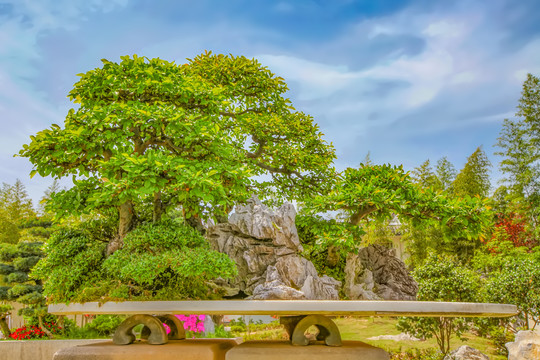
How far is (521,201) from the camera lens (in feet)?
40.2

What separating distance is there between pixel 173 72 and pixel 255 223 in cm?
280

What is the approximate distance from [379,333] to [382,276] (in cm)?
111

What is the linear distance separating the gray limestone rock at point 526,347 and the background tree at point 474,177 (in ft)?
26.7

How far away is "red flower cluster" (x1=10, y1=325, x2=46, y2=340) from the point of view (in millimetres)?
7798

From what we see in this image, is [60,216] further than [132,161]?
Yes

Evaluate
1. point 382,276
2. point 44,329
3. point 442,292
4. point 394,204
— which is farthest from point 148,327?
point 44,329

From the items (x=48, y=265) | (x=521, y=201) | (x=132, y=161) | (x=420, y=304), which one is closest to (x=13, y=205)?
(x=48, y=265)

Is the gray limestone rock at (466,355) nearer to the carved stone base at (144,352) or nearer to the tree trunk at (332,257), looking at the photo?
the tree trunk at (332,257)

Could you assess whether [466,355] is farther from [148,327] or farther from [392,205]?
[148,327]

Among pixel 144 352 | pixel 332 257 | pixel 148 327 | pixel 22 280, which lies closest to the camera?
pixel 144 352

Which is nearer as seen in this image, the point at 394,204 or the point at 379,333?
the point at 394,204

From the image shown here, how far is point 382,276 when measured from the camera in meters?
7.74

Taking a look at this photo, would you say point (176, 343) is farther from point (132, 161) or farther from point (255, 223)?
point (255, 223)

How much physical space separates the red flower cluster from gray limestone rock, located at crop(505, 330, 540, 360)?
8.33 m
